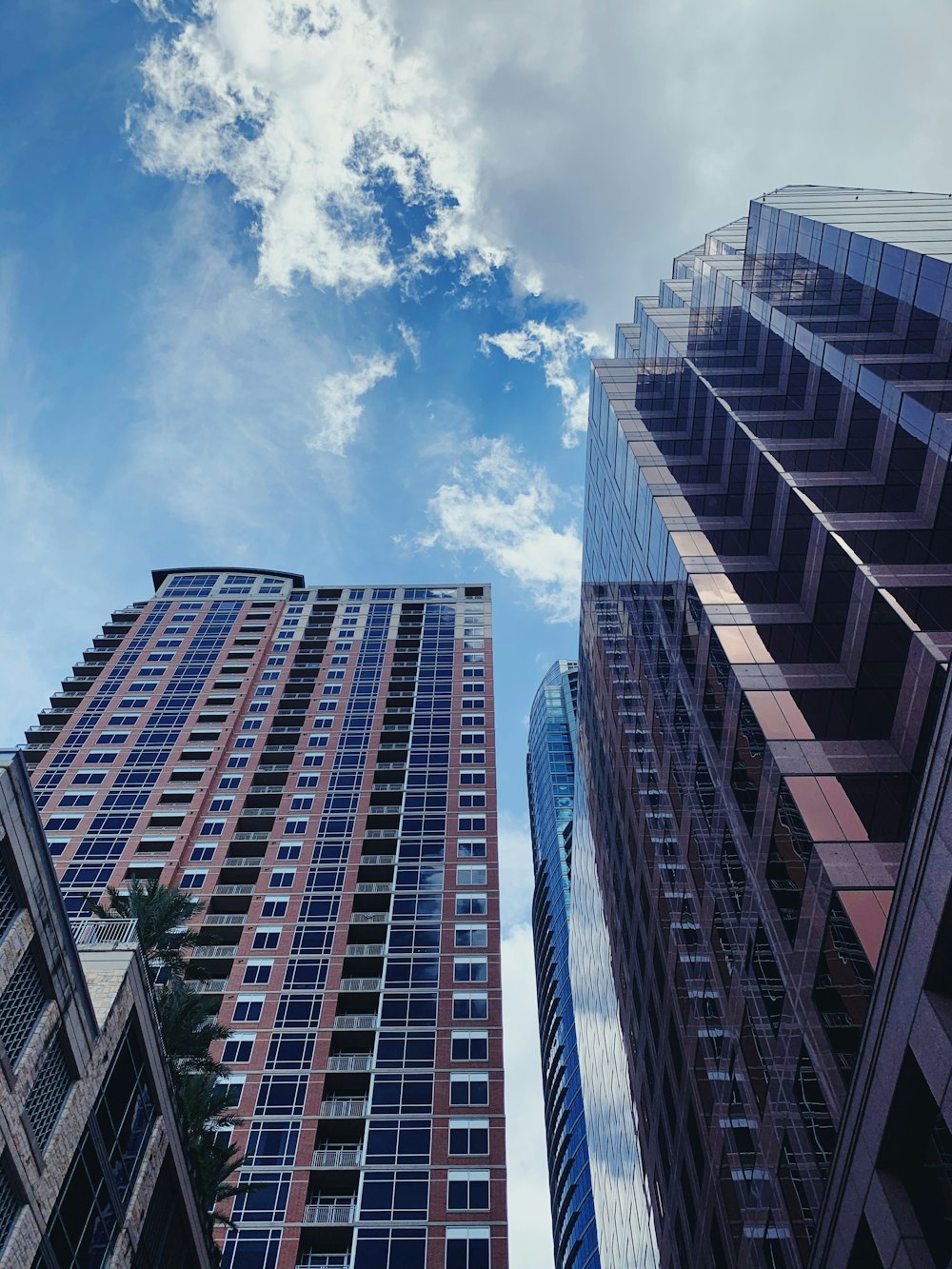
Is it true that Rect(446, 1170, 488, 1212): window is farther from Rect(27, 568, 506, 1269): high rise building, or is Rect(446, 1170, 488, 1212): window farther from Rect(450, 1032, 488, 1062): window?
Rect(450, 1032, 488, 1062): window

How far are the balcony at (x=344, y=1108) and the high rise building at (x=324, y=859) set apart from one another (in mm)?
127

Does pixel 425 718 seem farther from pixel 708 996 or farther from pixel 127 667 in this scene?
pixel 708 996

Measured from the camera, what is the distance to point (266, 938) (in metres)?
54.5

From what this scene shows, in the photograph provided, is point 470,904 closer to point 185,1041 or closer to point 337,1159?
point 337,1159

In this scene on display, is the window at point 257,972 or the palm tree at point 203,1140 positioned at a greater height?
the window at point 257,972

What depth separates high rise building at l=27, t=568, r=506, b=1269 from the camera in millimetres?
42156

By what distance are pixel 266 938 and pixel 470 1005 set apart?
1467 cm

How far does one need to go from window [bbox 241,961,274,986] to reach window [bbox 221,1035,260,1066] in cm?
340

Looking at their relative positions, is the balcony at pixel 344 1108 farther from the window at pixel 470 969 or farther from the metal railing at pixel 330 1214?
the window at pixel 470 969

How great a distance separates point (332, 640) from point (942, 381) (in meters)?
66.0

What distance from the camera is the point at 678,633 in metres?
33.6

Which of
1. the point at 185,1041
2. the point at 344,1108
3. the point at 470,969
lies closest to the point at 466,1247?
the point at 344,1108

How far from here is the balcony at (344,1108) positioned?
4506 cm

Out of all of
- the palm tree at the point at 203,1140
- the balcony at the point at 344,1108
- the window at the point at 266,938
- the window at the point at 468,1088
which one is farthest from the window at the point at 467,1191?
the window at the point at 266,938
